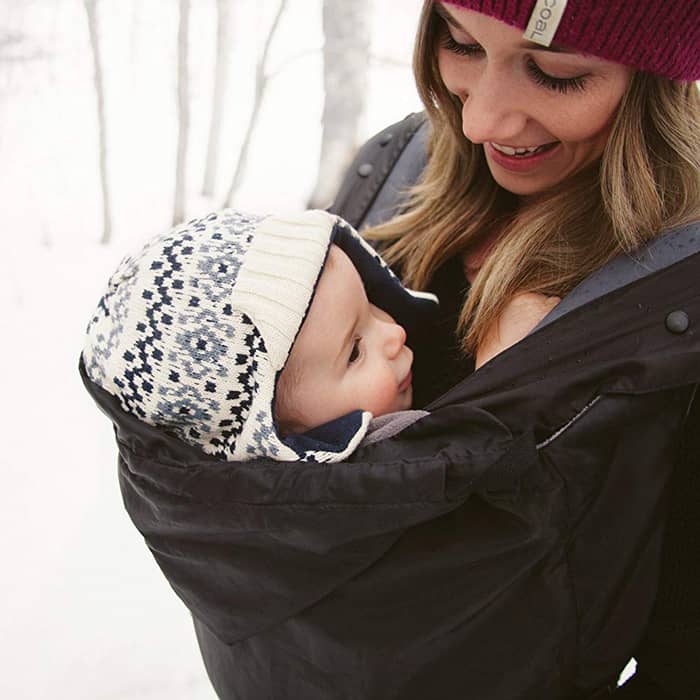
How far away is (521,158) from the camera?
1.10 m

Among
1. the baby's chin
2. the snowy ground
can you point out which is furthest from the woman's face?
the snowy ground

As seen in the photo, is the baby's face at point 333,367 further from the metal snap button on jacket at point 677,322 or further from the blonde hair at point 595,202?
the metal snap button on jacket at point 677,322

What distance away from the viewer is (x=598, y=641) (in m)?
0.96

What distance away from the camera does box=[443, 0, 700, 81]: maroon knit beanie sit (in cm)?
83

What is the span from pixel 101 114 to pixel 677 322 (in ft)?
5.24

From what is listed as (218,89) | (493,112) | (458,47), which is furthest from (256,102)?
(493,112)

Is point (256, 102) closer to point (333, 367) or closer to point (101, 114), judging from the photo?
point (101, 114)

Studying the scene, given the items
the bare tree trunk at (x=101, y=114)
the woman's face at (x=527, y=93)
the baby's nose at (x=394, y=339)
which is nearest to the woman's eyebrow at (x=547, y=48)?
the woman's face at (x=527, y=93)

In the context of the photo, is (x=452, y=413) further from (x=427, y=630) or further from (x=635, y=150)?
(x=635, y=150)

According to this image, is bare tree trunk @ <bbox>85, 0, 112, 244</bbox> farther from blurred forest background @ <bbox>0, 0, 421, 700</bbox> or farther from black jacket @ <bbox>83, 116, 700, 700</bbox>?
black jacket @ <bbox>83, 116, 700, 700</bbox>

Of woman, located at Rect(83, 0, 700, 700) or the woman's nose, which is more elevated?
the woman's nose

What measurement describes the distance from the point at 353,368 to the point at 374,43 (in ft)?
4.31

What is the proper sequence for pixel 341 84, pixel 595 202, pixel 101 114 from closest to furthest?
pixel 595 202
pixel 101 114
pixel 341 84

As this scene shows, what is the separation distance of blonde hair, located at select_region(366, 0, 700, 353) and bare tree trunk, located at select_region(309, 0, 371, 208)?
86 centimetres
